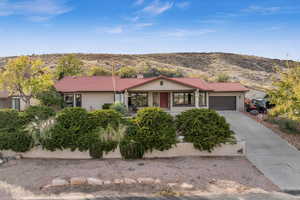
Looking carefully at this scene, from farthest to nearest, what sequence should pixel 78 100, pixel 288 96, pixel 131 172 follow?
pixel 78 100 < pixel 288 96 < pixel 131 172

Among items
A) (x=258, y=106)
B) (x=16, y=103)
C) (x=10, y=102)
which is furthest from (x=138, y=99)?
(x=10, y=102)

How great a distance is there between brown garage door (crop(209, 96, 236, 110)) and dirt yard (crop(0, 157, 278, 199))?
1569 centimetres

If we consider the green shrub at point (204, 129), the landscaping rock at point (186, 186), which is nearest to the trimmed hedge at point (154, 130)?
the green shrub at point (204, 129)

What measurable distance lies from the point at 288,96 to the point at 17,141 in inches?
720

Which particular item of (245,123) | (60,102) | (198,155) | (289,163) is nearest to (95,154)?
(198,155)

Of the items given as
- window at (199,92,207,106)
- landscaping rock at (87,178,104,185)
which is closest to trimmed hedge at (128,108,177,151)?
landscaping rock at (87,178,104,185)

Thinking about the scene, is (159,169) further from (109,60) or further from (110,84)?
(109,60)

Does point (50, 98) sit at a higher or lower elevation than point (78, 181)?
higher

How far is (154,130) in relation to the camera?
12.0 meters

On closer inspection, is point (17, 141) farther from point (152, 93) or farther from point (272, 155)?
point (152, 93)

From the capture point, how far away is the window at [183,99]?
26141mm

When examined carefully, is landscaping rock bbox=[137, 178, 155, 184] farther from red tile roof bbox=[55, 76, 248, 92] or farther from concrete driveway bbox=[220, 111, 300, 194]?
red tile roof bbox=[55, 76, 248, 92]

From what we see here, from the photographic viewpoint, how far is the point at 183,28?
34062mm

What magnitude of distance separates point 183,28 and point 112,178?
30516 millimetres
